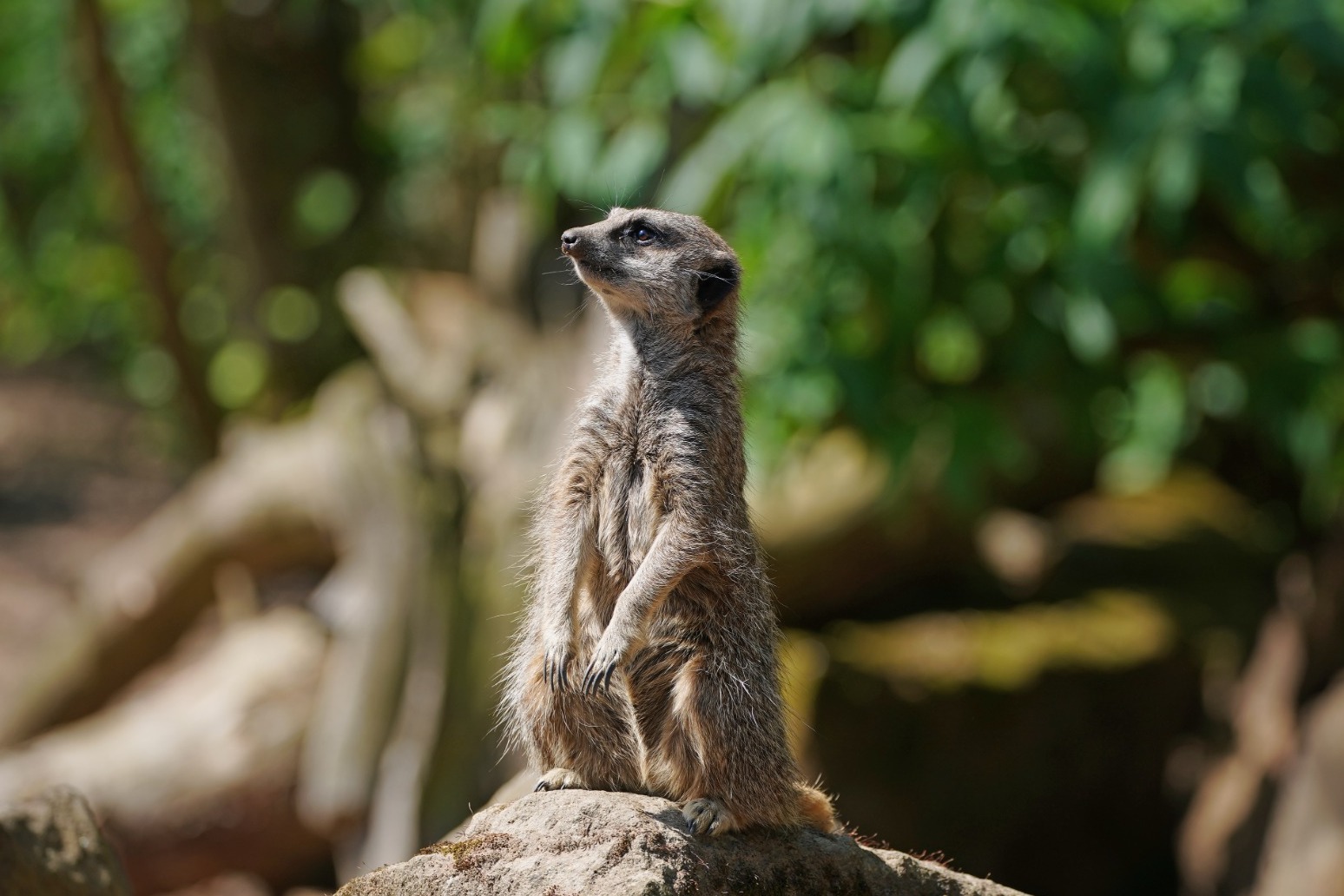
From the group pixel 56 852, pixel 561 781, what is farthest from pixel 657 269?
pixel 56 852

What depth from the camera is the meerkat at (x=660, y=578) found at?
2.68 m

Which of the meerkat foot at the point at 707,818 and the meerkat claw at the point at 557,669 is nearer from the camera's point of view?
the meerkat foot at the point at 707,818

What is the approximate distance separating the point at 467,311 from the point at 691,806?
5360 mm

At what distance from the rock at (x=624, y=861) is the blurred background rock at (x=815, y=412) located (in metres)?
1.74

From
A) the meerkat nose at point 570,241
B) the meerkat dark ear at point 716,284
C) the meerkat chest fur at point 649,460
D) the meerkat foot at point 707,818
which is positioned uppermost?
the meerkat nose at point 570,241

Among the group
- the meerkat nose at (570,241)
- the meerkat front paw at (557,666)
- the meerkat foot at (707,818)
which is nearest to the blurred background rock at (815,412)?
the meerkat nose at (570,241)

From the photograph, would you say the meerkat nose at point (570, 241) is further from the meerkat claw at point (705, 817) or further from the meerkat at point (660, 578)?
the meerkat claw at point (705, 817)

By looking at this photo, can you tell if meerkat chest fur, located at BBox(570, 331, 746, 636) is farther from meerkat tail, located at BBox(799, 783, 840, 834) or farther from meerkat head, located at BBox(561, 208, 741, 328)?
meerkat tail, located at BBox(799, 783, 840, 834)

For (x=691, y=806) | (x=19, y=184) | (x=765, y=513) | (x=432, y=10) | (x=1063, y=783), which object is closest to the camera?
(x=691, y=806)

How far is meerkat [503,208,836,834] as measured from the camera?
2.68 metres

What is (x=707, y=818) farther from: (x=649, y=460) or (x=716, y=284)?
(x=716, y=284)

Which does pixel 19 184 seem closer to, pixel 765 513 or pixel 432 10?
pixel 432 10

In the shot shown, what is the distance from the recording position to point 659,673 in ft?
9.15

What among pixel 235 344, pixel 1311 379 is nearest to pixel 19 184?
pixel 235 344
